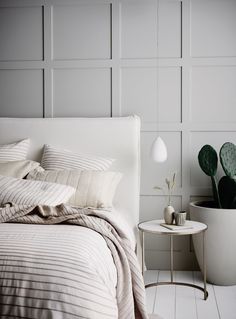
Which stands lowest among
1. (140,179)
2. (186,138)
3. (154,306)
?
(154,306)

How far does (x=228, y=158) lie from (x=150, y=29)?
1.36 metres

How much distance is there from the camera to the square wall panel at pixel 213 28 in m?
3.88

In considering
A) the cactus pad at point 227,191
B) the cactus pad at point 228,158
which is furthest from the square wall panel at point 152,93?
the cactus pad at point 227,191

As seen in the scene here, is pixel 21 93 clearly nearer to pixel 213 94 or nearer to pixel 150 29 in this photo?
pixel 150 29

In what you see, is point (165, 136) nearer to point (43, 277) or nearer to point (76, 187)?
point (76, 187)

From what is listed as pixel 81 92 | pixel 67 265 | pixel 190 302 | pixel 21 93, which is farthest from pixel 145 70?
pixel 67 265

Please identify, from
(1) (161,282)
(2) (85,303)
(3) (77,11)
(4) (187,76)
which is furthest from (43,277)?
(3) (77,11)

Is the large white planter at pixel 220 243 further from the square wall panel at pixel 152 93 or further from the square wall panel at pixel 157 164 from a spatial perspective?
the square wall panel at pixel 152 93

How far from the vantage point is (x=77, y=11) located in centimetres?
403

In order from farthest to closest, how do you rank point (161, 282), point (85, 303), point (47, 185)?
point (161, 282) < point (47, 185) < point (85, 303)

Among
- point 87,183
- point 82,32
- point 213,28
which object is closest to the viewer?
point 87,183

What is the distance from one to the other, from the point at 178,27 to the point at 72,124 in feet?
4.19

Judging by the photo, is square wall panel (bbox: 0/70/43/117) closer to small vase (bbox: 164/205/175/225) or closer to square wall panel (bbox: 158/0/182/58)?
square wall panel (bbox: 158/0/182/58)

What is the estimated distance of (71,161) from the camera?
3.63 meters
